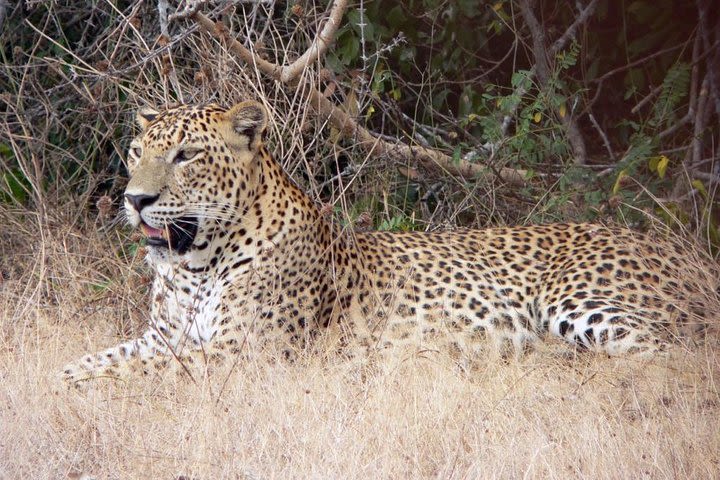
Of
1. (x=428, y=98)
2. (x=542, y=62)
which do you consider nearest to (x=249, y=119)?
(x=428, y=98)

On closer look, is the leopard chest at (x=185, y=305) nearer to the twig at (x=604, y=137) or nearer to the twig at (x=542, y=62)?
the twig at (x=542, y=62)

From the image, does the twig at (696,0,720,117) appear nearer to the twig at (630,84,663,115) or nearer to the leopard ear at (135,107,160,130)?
the twig at (630,84,663,115)

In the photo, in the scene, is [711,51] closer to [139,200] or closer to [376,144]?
[376,144]

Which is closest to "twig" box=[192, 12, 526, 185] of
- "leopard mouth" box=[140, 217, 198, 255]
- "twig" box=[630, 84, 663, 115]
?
"twig" box=[630, 84, 663, 115]

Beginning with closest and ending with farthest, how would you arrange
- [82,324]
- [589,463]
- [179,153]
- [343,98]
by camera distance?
[589,463]
[179,153]
[82,324]
[343,98]

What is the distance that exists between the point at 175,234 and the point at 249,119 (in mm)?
698

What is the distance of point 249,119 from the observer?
20.6 feet

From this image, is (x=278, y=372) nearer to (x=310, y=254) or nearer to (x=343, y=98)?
(x=310, y=254)

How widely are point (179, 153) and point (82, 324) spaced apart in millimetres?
1392

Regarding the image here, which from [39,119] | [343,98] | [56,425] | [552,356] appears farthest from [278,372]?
[39,119]

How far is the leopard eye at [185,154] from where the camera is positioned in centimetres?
609

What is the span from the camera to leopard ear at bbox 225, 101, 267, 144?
626cm

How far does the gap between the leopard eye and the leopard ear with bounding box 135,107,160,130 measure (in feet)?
1.52

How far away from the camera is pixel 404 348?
6.37 metres
